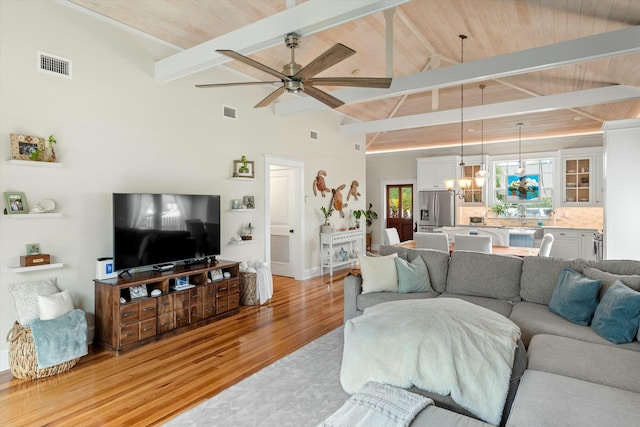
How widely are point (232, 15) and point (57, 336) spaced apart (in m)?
3.59

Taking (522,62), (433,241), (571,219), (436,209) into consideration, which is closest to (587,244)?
(571,219)

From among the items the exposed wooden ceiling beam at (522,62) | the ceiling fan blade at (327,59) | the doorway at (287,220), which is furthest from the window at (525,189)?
the ceiling fan blade at (327,59)

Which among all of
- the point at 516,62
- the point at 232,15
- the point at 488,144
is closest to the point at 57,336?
the point at 232,15

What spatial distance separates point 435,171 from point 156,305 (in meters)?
7.82

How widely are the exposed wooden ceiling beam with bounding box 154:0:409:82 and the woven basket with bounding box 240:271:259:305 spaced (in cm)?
279

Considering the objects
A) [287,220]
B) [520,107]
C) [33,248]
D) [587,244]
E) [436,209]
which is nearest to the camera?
[33,248]

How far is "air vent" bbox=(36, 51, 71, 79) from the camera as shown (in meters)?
3.41

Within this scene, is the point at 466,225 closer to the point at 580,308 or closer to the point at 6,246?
the point at 580,308

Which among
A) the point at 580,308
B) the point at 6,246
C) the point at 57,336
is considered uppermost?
the point at 6,246

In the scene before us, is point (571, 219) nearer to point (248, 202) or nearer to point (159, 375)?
point (248, 202)

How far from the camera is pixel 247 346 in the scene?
3736 millimetres

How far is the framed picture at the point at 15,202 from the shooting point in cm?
316

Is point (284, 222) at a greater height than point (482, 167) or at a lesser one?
lesser

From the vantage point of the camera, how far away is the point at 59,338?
10.1 feet
